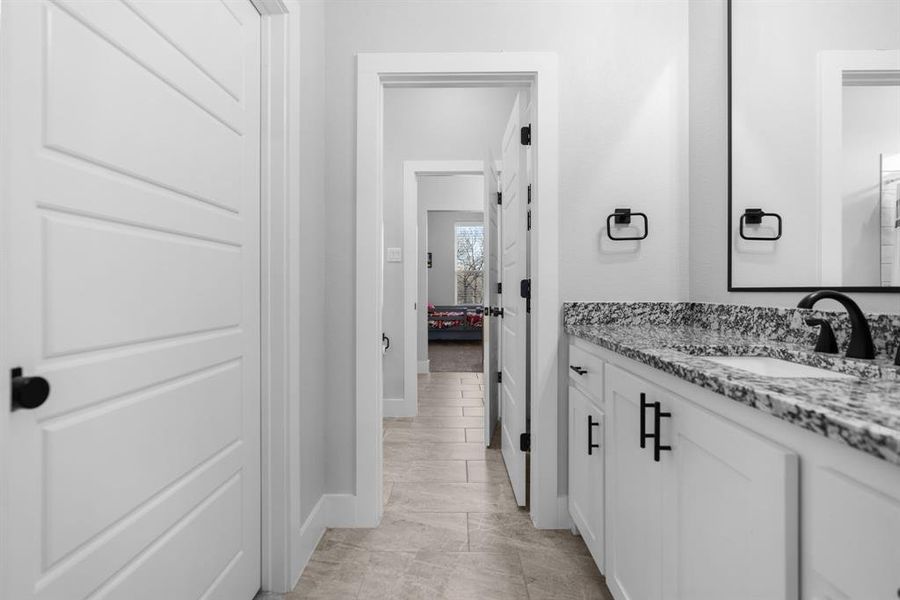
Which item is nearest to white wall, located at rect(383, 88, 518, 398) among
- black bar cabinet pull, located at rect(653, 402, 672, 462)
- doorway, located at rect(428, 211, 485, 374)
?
black bar cabinet pull, located at rect(653, 402, 672, 462)

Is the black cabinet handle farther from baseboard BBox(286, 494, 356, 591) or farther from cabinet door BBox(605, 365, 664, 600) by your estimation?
baseboard BBox(286, 494, 356, 591)

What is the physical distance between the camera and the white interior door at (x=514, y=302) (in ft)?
7.18

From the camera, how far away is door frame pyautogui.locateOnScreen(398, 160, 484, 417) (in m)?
3.72

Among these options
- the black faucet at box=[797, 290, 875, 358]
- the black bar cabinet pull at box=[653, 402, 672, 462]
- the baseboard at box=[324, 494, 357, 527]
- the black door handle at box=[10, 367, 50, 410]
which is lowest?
the baseboard at box=[324, 494, 357, 527]

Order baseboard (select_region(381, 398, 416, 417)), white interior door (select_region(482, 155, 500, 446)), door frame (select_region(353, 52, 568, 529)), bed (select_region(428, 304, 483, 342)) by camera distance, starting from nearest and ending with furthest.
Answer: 1. door frame (select_region(353, 52, 568, 529))
2. white interior door (select_region(482, 155, 500, 446))
3. baseboard (select_region(381, 398, 416, 417))
4. bed (select_region(428, 304, 483, 342))

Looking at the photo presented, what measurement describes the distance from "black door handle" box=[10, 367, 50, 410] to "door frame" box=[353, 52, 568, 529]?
1.28 metres

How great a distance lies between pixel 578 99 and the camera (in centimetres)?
201

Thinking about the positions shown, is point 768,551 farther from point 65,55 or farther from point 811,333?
point 65,55

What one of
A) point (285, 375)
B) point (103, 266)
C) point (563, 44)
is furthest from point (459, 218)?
point (103, 266)

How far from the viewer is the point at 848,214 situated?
1.27 m

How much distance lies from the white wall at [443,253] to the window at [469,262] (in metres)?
0.09

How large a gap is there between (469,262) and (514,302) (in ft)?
24.0

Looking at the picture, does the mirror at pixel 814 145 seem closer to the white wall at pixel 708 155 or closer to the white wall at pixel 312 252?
the white wall at pixel 708 155

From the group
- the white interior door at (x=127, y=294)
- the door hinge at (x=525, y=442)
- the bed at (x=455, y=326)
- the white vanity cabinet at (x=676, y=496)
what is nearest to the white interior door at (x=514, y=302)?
the door hinge at (x=525, y=442)
